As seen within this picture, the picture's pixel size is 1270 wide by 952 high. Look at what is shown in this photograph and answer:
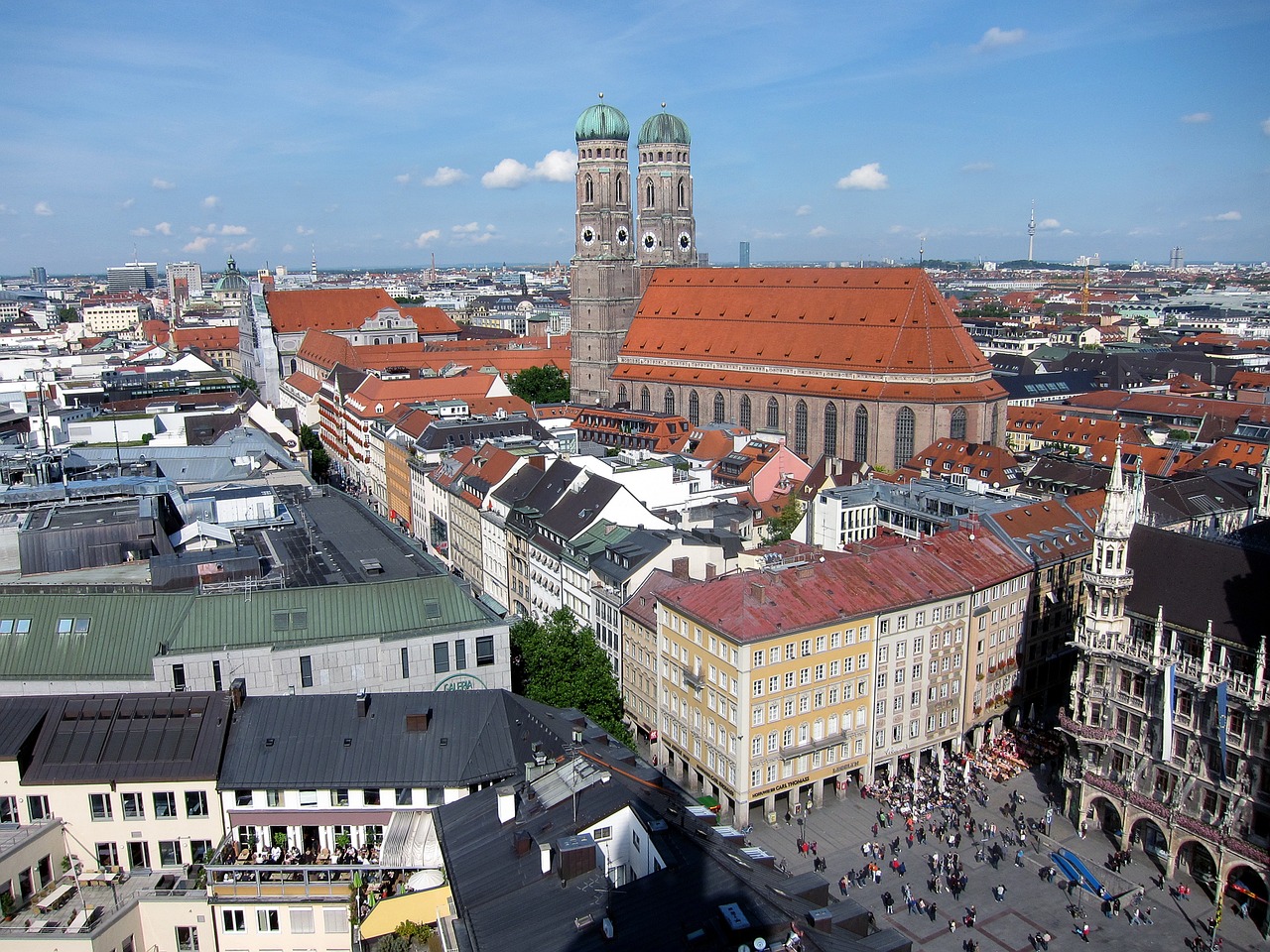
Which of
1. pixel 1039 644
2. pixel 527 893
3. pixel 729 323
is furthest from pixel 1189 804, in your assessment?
pixel 729 323

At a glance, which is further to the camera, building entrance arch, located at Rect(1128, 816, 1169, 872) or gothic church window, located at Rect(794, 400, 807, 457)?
gothic church window, located at Rect(794, 400, 807, 457)

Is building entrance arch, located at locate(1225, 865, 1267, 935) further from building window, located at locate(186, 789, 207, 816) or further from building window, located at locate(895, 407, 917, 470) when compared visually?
building window, located at locate(895, 407, 917, 470)

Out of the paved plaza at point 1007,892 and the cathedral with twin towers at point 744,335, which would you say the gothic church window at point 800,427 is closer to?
the cathedral with twin towers at point 744,335

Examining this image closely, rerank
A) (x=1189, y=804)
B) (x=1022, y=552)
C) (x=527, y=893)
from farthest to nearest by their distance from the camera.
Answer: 1. (x=1022, y=552)
2. (x=1189, y=804)
3. (x=527, y=893)

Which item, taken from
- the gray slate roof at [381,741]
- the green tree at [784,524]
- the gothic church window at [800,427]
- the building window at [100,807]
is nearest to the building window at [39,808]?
the building window at [100,807]

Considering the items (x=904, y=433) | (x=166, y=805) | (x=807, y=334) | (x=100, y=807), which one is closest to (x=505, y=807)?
(x=166, y=805)

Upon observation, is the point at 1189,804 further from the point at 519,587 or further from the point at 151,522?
the point at 151,522

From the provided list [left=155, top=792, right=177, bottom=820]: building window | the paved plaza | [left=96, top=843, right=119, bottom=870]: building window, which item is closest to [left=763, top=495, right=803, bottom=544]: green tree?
the paved plaza
